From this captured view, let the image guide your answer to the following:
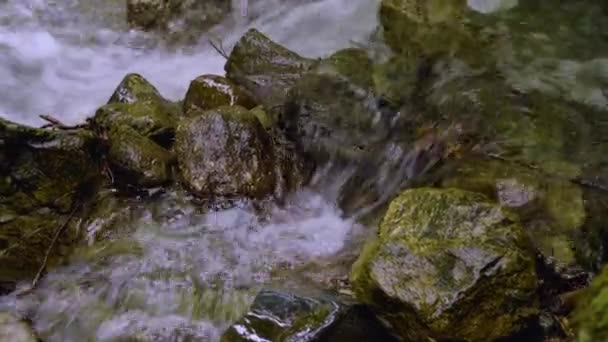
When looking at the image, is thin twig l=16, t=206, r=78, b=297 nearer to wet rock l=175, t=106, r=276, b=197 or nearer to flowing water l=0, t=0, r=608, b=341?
flowing water l=0, t=0, r=608, b=341

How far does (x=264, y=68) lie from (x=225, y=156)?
3.95 feet

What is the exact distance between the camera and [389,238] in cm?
267

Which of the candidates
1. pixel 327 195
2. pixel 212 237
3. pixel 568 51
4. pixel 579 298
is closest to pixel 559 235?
pixel 579 298

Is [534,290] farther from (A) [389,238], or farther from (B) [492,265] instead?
(A) [389,238]

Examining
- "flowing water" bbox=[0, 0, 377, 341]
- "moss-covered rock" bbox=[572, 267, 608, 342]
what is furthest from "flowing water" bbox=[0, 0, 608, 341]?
"moss-covered rock" bbox=[572, 267, 608, 342]

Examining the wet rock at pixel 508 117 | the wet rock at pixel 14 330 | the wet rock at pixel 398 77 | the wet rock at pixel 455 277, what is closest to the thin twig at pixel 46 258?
the wet rock at pixel 14 330

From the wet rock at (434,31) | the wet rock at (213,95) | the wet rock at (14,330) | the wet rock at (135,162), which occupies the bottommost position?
the wet rock at (14,330)

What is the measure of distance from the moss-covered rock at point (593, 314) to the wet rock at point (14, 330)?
234 cm

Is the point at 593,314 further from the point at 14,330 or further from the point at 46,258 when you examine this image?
the point at 46,258

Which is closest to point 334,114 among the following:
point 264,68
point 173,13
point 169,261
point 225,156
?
point 225,156

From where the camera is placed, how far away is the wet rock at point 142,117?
3.99 meters

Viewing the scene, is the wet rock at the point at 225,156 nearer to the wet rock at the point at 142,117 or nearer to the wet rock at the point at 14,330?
the wet rock at the point at 142,117

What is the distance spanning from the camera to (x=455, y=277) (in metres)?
2.43

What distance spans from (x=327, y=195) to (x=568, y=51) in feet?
7.35
